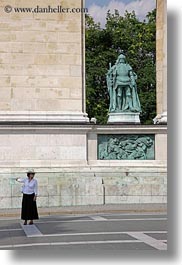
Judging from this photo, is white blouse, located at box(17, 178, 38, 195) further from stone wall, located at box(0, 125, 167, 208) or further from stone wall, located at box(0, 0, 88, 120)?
stone wall, located at box(0, 0, 88, 120)

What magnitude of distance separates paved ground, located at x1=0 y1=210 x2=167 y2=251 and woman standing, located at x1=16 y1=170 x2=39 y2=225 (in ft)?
0.87

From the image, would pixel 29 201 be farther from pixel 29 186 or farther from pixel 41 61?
pixel 41 61

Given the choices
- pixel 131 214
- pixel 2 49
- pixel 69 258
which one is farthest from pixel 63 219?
pixel 69 258

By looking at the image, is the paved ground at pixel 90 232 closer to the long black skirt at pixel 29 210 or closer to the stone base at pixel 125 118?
the long black skirt at pixel 29 210

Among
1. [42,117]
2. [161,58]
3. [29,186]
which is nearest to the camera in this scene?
[29,186]

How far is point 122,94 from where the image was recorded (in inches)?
1006

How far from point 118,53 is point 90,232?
2846 cm

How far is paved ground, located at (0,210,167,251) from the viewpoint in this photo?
15495mm

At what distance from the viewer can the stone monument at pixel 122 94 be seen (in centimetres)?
2530

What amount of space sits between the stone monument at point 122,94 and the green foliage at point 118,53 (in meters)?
17.4

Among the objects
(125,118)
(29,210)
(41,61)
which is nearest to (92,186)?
(125,118)

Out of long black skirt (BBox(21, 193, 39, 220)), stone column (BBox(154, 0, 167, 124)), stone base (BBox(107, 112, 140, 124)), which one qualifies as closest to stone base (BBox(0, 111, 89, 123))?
stone base (BBox(107, 112, 140, 124))

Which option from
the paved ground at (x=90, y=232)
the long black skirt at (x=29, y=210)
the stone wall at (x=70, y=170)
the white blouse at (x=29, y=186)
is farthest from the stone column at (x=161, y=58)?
the long black skirt at (x=29, y=210)

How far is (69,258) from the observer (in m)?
13.5
